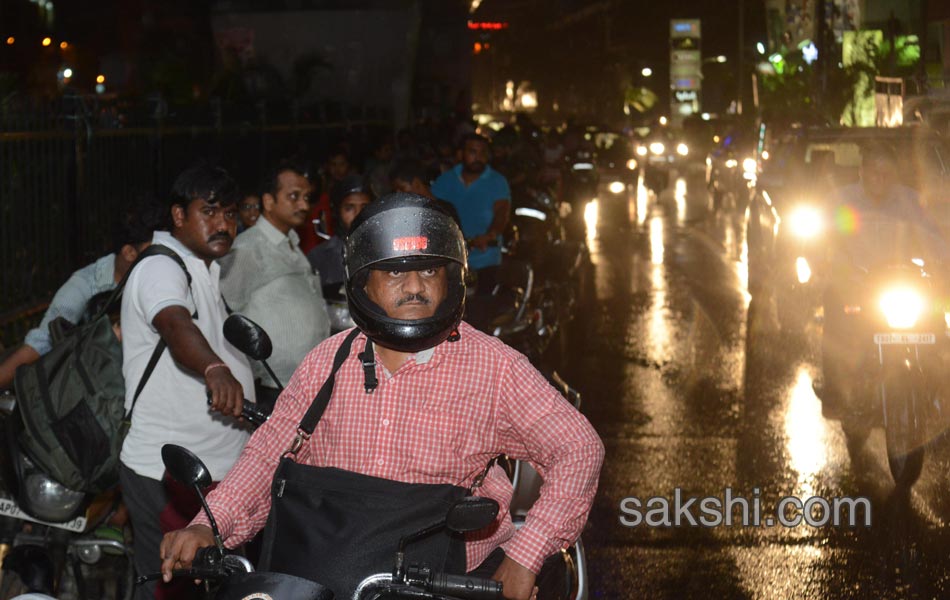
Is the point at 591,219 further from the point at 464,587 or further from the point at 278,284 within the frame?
the point at 464,587

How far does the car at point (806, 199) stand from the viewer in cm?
1175

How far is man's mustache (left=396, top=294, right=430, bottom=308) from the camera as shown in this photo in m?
3.52

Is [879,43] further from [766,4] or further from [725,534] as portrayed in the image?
[766,4]

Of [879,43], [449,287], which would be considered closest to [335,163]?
[449,287]

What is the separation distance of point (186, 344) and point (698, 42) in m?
87.2

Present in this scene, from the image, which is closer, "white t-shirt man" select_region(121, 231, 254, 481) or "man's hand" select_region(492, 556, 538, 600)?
"man's hand" select_region(492, 556, 538, 600)

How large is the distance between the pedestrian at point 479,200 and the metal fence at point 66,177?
65.8 inches

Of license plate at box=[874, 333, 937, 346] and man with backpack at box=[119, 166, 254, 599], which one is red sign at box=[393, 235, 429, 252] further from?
license plate at box=[874, 333, 937, 346]

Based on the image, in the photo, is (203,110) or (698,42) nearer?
(203,110)

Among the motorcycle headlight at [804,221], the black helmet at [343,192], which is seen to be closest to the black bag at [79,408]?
the black helmet at [343,192]

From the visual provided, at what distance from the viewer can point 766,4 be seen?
241 ft

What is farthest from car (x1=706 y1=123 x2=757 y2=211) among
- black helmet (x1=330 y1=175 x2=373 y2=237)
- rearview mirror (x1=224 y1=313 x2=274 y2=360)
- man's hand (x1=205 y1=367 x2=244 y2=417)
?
rearview mirror (x1=224 y1=313 x2=274 y2=360)

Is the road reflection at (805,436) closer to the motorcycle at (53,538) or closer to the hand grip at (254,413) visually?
the motorcycle at (53,538)

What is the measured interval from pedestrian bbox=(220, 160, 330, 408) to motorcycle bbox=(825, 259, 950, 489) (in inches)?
138
